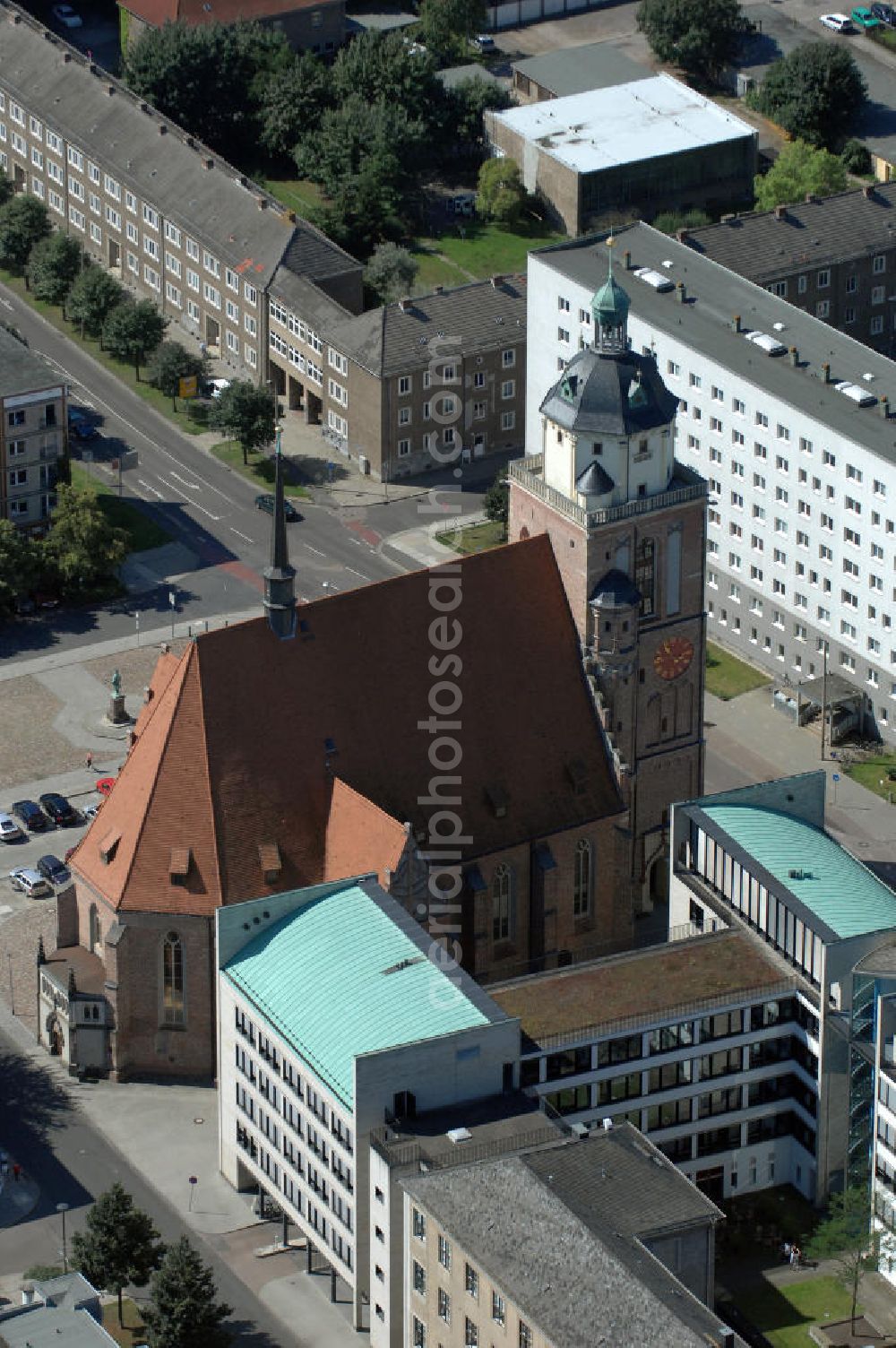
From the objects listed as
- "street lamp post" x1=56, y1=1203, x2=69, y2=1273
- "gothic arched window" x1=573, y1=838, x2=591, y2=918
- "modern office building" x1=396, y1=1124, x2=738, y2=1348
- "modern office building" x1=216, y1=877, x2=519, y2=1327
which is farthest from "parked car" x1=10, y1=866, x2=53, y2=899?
"modern office building" x1=396, y1=1124, x2=738, y2=1348

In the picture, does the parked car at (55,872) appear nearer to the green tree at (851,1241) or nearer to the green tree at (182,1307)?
the green tree at (182,1307)

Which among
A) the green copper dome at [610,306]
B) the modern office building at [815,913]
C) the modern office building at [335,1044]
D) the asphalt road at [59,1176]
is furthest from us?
the green copper dome at [610,306]

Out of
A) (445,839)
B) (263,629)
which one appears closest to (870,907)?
(445,839)

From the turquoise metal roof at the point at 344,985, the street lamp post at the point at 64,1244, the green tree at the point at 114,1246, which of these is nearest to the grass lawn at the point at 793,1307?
the turquoise metal roof at the point at 344,985

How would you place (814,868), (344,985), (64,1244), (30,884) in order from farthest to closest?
(30,884), (814,868), (64,1244), (344,985)

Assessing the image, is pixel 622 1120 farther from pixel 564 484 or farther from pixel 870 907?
pixel 564 484

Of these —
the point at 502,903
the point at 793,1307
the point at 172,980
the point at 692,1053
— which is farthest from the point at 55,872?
the point at 793,1307

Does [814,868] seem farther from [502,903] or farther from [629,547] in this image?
[629,547]
